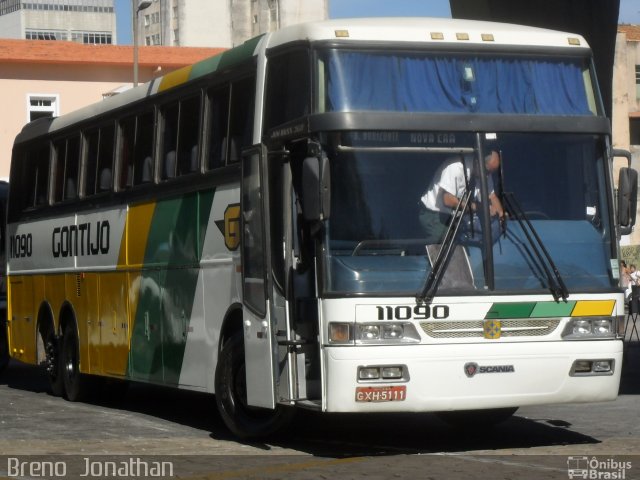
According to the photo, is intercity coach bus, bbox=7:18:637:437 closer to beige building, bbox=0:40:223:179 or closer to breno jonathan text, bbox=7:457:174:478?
breno jonathan text, bbox=7:457:174:478

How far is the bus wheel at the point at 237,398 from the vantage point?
12.1 metres

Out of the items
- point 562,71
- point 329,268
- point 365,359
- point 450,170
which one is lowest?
point 365,359

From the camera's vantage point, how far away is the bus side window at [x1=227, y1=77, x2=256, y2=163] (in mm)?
12008

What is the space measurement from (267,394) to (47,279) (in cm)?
688

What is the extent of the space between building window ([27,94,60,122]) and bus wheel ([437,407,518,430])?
46565 mm

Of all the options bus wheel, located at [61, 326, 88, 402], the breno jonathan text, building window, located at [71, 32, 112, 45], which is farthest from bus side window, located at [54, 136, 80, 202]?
building window, located at [71, 32, 112, 45]

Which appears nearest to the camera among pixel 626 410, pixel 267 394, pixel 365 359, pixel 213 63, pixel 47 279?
pixel 365 359

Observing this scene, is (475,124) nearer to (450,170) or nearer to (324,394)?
(450,170)

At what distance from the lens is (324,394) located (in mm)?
10625

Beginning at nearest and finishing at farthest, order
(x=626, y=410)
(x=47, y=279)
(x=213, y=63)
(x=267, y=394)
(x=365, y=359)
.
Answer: (x=365, y=359), (x=267, y=394), (x=213, y=63), (x=626, y=410), (x=47, y=279)

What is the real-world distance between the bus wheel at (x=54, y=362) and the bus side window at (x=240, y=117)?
→ 573 centimetres

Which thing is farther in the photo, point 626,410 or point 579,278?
point 626,410

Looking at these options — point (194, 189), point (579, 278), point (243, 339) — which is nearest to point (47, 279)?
point (194, 189)

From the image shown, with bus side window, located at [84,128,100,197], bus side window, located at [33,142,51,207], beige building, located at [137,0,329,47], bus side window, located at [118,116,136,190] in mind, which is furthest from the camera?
beige building, located at [137,0,329,47]
